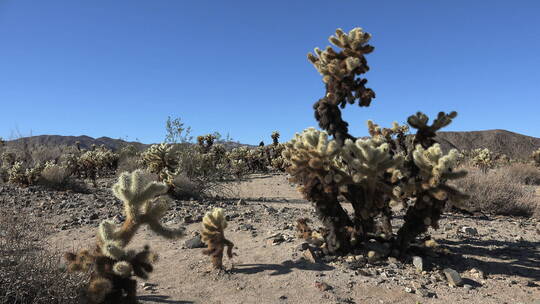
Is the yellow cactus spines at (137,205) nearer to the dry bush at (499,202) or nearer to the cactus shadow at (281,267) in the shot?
the cactus shadow at (281,267)

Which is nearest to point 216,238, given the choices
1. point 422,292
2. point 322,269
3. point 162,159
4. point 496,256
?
point 322,269

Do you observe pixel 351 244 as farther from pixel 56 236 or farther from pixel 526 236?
pixel 56 236

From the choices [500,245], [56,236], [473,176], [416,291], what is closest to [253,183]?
[473,176]

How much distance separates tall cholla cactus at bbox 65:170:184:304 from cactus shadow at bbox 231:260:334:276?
1403mm

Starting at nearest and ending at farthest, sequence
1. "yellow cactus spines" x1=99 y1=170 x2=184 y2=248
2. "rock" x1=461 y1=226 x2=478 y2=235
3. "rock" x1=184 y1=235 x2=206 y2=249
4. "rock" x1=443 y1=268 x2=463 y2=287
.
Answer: "yellow cactus spines" x1=99 y1=170 x2=184 y2=248, "rock" x1=443 y1=268 x2=463 y2=287, "rock" x1=184 y1=235 x2=206 y2=249, "rock" x1=461 y1=226 x2=478 y2=235

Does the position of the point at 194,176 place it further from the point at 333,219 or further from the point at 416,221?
the point at 416,221

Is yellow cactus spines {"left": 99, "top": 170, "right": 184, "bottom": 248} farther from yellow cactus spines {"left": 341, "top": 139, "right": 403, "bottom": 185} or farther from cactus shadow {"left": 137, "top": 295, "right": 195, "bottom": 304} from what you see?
yellow cactus spines {"left": 341, "top": 139, "right": 403, "bottom": 185}

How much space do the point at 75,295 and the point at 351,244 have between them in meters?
3.15

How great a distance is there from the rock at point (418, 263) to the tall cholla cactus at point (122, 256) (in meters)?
2.84

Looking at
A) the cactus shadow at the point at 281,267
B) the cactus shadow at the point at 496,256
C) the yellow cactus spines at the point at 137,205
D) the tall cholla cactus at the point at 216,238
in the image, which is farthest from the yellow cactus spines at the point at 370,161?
the yellow cactus spines at the point at 137,205

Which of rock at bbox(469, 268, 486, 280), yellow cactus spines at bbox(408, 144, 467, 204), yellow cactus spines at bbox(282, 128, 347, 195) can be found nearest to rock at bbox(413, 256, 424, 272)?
rock at bbox(469, 268, 486, 280)

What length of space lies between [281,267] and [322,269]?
1.65 feet

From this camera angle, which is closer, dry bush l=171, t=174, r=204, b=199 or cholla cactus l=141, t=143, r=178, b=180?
dry bush l=171, t=174, r=204, b=199

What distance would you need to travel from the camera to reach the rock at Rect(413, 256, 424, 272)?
426 cm
